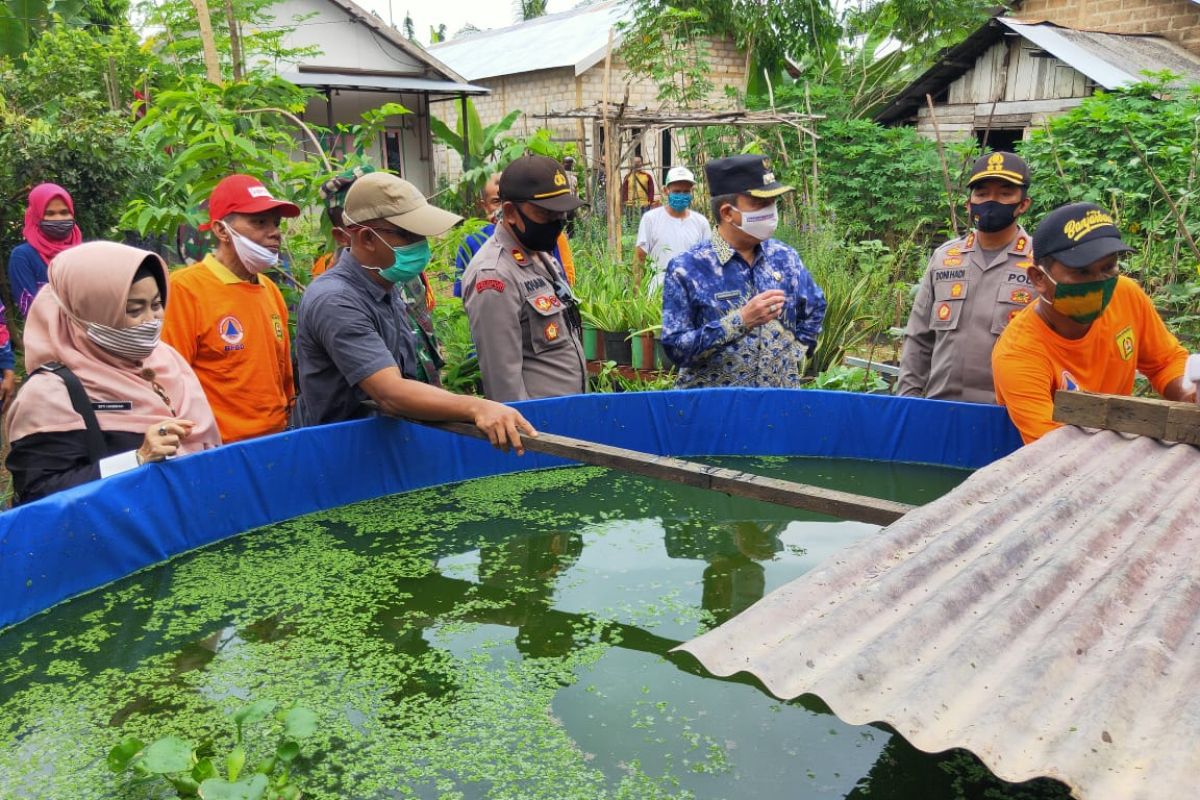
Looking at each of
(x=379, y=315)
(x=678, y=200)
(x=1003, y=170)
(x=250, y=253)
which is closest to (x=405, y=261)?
(x=379, y=315)

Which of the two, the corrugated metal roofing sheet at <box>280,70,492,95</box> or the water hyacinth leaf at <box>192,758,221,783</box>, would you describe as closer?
the water hyacinth leaf at <box>192,758,221,783</box>

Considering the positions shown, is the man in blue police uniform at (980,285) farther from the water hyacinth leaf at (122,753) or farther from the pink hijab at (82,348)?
the water hyacinth leaf at (122,753)

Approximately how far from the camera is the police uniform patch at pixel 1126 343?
2611mm

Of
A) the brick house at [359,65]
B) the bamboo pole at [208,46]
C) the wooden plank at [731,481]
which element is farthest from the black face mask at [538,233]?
the brick house at [359,65]

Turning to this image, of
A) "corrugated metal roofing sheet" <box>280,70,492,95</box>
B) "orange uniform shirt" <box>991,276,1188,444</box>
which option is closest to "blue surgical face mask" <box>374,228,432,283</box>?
"orange uniform shirt" <box>991,276,1188,444</box>

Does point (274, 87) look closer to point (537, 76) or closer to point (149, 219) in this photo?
point (149, 219)

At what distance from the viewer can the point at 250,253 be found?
2.93 m

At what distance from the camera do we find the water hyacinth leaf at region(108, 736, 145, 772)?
1603mm

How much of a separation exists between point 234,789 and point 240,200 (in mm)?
1949

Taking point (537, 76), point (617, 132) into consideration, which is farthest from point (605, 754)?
point (537, 76)

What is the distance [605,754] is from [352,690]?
1.90 ft

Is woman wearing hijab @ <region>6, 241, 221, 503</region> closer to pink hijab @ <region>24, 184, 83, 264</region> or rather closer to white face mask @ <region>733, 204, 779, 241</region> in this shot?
white face mask @ <region>733, 204, 779, 241</region>

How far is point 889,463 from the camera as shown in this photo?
3.47 meters

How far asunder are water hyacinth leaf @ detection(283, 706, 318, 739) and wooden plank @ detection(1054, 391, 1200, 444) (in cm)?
185
